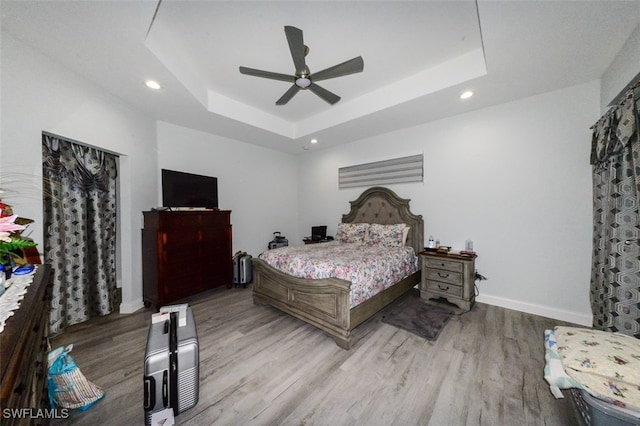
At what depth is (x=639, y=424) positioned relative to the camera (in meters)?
0.99

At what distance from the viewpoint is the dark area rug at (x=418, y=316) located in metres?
2.43

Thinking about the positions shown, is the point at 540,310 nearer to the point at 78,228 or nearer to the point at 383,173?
the point at 383,173

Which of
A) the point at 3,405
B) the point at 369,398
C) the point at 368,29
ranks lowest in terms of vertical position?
the point at 369,398

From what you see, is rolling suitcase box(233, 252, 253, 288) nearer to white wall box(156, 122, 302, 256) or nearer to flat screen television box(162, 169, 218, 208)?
white wall box(156, 122, 302, 256)

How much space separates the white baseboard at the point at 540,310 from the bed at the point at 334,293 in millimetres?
947

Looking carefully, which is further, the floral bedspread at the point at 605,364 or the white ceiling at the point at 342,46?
the white ceiling at the point at 342,46

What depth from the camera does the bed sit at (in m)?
2.15

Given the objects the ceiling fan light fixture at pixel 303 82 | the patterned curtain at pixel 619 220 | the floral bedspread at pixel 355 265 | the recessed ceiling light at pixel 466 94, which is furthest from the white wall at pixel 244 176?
the patterned curtain at pixel 619 220

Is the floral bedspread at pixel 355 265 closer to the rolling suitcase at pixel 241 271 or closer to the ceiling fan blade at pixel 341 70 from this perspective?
the rolling suitcase at pixel 241 271

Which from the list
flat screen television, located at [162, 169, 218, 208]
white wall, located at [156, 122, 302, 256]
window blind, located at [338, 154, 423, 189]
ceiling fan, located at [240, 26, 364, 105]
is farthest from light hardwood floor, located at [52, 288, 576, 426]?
ceiling fan, located at [240, 26, 364, 105]

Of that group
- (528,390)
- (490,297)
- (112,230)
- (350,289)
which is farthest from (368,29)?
(112,230)

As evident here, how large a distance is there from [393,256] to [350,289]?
1088 millimetres

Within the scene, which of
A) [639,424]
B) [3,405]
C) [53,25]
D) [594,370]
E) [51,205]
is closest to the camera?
[3,405]

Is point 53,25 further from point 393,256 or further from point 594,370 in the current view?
point 594,370
